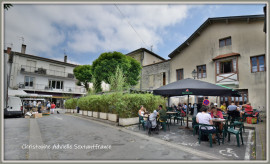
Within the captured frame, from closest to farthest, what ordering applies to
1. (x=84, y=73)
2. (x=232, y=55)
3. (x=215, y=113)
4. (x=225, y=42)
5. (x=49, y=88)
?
(x=215, y=113) → (x=232, y=55) → (x=225, y=42) → (x=84, y=73) → (x=49, y=88)

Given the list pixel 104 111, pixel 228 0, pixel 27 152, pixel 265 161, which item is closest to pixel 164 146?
pixel 265 161

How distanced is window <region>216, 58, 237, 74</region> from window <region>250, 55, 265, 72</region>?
127 centimetres

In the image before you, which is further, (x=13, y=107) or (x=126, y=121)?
(x=13, y=107)

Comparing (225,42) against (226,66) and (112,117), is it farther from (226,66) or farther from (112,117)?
(112,117)

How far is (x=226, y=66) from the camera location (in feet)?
44.2

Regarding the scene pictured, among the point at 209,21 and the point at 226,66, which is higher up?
the point at 209,21

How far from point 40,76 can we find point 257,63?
1305 inches

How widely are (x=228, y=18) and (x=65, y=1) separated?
15208 mm

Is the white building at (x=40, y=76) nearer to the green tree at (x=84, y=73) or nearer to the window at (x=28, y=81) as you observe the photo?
the window at (x=28, y=81)

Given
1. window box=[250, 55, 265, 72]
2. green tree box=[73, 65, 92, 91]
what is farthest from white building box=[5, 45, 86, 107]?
window box=[250, 55, 265, 72]

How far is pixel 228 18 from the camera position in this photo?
528 inches

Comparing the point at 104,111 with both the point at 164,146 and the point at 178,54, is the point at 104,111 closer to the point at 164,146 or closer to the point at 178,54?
the point at 164,146

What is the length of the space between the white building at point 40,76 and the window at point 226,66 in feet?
71.3

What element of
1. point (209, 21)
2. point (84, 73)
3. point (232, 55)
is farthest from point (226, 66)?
point (84, 73)
